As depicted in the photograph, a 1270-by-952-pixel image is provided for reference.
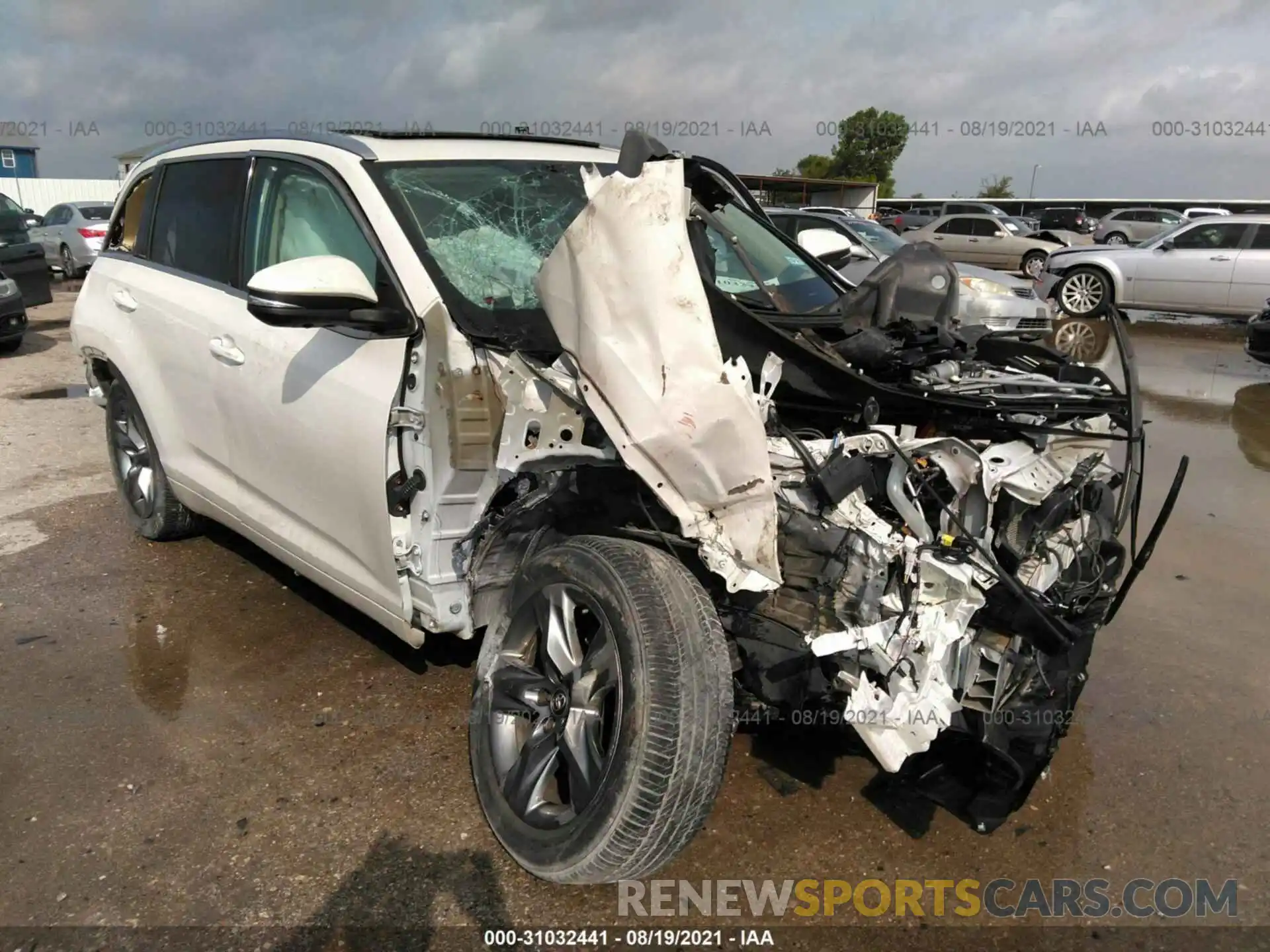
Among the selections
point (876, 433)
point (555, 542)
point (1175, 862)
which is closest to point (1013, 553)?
point (876, 433)

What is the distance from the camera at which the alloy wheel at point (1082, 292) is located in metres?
14.1

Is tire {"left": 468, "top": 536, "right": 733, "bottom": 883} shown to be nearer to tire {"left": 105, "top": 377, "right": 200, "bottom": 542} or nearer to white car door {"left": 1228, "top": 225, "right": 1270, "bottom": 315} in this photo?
tire {"left": 105, "top": 377, "right": 200, "bottom": 542}

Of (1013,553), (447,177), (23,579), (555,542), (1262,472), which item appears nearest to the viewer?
(1013,553)

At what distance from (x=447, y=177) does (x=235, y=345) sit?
0.99 m

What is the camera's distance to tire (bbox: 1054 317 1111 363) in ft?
10.1

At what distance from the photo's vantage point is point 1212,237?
13383mm

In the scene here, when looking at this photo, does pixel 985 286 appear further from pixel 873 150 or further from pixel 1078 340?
pixel 873 150

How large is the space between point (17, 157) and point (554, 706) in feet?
183

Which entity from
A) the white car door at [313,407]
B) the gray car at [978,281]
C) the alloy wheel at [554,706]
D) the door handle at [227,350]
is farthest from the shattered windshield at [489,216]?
the gray car at [978,281]

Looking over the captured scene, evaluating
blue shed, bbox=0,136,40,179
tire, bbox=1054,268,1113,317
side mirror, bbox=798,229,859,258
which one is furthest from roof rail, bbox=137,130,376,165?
blue shed, bbox=0,136,40,179

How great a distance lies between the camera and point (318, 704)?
341 centimetres

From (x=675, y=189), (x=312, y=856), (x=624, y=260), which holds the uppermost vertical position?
(x=675, y=189)

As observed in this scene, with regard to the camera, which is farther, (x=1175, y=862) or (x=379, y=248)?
(x=379, y=248)

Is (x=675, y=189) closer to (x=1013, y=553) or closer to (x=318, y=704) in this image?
(x=1013, y=553)
